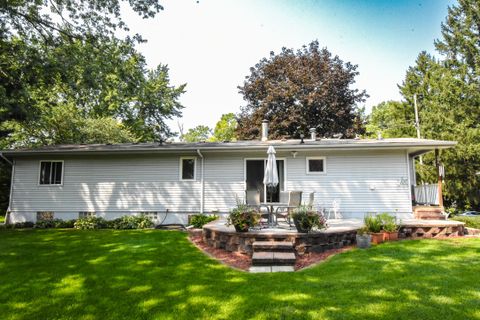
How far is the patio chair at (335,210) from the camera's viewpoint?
9.60 metres

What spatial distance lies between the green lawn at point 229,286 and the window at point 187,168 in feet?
14.4

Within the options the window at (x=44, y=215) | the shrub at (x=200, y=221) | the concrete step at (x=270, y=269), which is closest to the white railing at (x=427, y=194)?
the concrete step at (x=270, y=269)

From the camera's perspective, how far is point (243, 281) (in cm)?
444

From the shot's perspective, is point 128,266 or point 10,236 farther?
point 10,236

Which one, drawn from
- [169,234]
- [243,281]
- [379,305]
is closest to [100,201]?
[169,234]

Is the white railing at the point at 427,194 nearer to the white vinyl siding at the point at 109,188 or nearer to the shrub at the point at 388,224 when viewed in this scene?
the shrub at the point at 388,224

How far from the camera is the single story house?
9.80 metres

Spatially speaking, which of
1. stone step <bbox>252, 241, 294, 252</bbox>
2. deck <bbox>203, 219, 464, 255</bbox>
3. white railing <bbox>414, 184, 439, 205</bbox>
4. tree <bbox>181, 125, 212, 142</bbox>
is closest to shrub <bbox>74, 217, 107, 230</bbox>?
deck <bbox>203, 219, 464, 255</bbox>

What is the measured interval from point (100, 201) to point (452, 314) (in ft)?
34.5

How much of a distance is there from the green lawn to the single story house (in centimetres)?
370

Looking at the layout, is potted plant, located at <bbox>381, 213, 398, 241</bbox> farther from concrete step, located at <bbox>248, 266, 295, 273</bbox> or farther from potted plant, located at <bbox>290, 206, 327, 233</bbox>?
concrete step, located at <bbox>248, 266, 295, 273</bbox>

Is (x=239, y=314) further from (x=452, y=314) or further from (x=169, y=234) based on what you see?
(x=169, y=234)

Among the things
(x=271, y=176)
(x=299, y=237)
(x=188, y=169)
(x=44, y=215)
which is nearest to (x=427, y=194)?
(x=271, y=176)

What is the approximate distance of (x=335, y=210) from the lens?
9.54m
